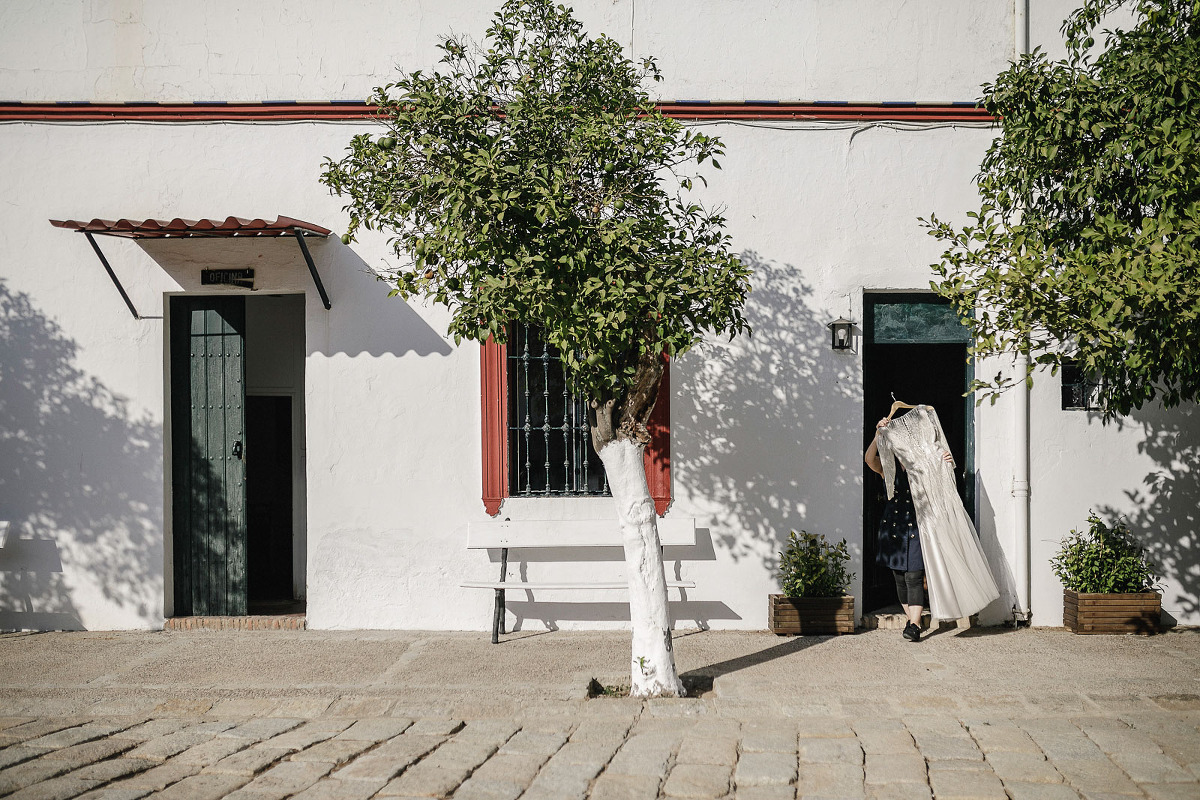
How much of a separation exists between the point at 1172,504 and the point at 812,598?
2940 millimetres

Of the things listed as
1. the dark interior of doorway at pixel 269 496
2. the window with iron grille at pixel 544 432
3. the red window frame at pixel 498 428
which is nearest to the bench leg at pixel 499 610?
the red window frame at pixel 498 428

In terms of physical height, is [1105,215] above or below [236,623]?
above

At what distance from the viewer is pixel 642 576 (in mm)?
5711

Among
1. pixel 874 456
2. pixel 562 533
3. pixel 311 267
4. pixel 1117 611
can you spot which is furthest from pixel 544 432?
pixel 1117 611

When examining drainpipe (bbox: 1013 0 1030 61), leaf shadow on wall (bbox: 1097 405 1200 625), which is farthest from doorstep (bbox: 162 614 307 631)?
drainpipe (bbox: 1013 0 1030 61)

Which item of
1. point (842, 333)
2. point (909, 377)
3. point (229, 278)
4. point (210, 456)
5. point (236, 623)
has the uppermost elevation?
point (229, 278)

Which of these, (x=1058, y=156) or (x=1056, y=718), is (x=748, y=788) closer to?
(x=1056, y=718)

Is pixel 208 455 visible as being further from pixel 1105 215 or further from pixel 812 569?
pixel 1105 215

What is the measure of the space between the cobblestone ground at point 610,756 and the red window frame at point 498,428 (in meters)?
2.25

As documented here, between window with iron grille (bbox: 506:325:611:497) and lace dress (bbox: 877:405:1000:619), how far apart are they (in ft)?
7.50

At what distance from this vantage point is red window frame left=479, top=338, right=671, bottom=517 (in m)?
7.41

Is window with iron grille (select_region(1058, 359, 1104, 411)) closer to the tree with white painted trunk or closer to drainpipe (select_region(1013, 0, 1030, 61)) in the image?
drainpipe (select_region(1013, 0, 1030, 61))

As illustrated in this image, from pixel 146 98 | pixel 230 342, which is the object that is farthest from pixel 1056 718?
pixel 146 98

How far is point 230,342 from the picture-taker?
7664 millimetres
